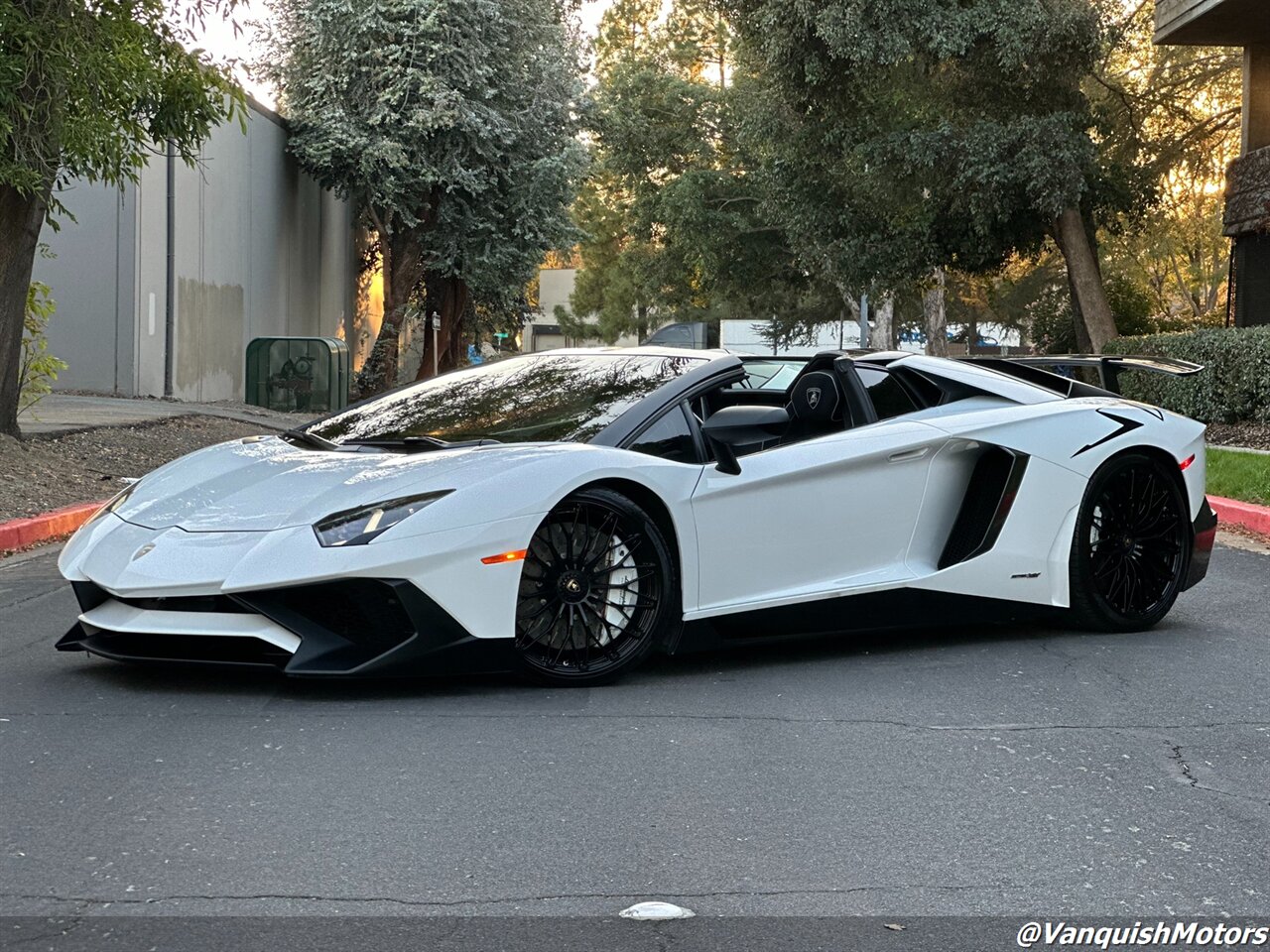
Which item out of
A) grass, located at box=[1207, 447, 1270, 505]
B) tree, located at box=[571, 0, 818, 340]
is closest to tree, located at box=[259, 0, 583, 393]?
tree, located at box=[571, 0, 818, 340]

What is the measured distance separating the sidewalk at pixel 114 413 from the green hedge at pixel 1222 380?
1095 cm

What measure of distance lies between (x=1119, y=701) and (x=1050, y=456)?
1.39 meters

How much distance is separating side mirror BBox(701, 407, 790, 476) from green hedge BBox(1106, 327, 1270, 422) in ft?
42.3

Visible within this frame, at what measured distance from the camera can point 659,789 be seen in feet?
14.6

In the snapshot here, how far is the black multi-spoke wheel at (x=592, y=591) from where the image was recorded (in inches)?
217

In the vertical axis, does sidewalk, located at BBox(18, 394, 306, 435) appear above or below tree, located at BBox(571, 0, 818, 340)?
below

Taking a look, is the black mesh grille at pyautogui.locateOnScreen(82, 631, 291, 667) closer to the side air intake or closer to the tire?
the side air intake

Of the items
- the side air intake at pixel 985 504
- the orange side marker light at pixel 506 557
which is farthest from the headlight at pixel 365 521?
the side air intake at pixel 985 504

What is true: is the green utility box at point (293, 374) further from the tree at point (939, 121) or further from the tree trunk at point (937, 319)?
the tree trunk at point (937, 319)

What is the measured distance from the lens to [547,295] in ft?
318

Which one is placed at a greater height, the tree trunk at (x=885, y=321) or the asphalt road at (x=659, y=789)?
the tree trunk at (x=885, y=321)

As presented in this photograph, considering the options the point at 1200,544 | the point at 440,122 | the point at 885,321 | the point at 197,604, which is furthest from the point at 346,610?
the point at 885,321

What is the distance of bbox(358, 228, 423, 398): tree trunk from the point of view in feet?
113

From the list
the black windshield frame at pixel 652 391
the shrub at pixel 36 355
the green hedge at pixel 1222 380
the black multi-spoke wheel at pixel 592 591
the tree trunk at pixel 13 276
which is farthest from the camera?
the green hedge at pixel 1222 380
